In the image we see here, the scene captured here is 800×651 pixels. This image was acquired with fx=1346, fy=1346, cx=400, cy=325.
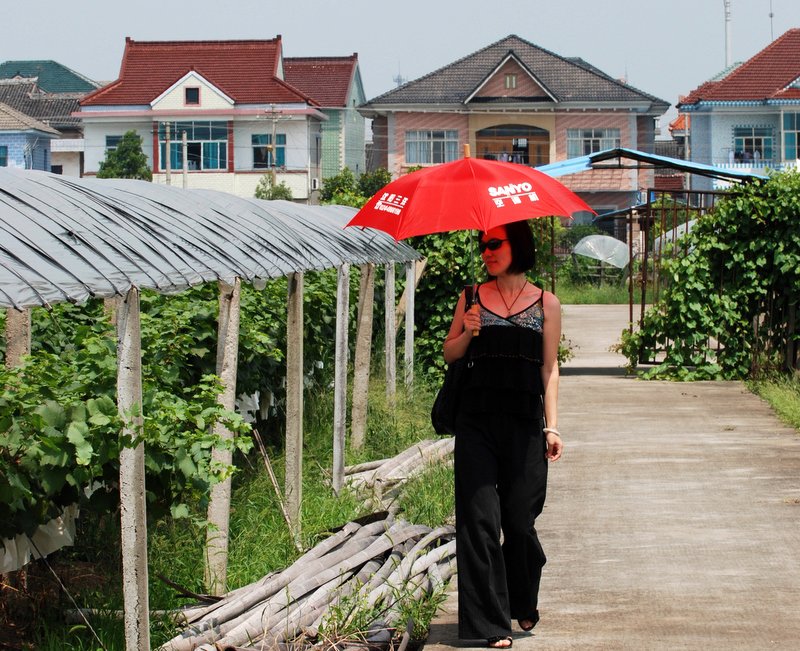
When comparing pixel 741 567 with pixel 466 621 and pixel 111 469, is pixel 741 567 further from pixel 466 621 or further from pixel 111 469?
pixel 111 469

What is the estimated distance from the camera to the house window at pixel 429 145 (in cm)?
5356

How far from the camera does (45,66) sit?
3108 inches

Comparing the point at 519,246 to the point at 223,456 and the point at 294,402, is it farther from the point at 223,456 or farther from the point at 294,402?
the point at 294,402

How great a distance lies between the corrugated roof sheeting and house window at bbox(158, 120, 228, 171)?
48.7 meters

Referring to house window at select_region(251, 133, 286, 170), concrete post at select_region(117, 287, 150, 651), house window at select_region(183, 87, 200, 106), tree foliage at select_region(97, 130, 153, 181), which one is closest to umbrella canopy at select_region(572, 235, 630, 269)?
house window at select_region(251, 133, 286, 170)

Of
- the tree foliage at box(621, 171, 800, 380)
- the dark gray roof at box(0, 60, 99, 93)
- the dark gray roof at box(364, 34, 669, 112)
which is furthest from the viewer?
the dark gray roof at box(0, 60, 99, 93)

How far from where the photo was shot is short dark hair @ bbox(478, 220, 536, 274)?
20.0 ft

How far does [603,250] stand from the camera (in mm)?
42344

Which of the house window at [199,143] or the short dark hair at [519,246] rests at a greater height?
the house window at [199,143]

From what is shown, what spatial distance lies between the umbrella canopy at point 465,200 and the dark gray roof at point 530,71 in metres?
46.8

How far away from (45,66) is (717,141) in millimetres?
43662

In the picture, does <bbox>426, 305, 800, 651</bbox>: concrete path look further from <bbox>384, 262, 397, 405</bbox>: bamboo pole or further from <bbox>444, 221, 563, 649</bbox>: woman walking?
<bbox>384, 262, 397, 405</bbox>: bamboo pole

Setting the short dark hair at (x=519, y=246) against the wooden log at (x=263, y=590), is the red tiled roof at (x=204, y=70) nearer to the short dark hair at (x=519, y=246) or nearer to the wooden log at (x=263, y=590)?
the wooden log at (x=263, y=590)

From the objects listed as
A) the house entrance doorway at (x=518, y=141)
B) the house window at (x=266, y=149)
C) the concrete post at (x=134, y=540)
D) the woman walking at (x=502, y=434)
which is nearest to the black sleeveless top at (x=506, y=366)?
the woman walking at (x=502, y=434)
